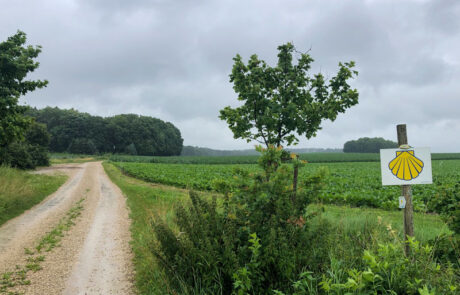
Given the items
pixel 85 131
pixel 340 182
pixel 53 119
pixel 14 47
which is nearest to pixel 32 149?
pixel 14 47

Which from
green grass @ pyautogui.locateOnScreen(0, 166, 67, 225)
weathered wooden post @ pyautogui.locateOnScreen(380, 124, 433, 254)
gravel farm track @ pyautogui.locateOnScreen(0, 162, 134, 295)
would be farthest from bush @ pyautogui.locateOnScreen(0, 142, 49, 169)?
weathered wooden post @ pyautogui.locateOnScreen(380, 124, 433, 254)

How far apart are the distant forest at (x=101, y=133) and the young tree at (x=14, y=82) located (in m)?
79.8

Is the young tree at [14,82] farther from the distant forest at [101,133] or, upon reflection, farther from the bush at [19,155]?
the distant forest at [101,133]

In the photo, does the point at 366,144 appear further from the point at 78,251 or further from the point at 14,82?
the point at 78,251

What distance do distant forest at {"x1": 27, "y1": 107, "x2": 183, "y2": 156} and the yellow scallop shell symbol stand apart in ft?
311

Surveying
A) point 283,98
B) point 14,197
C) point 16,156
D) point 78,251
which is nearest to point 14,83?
point 14,197

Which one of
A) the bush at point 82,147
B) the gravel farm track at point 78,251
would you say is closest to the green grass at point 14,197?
the gravel farm track at point 78,251

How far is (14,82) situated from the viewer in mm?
14305

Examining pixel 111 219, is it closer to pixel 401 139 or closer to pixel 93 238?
pixel 93 238

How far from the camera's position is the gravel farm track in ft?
18.0

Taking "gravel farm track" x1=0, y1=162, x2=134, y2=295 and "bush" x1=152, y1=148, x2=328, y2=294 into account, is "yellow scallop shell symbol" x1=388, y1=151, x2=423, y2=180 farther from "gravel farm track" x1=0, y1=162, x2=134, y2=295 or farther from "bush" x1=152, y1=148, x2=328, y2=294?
"gravel farm track" x1=0, y1=162, x2=134, y2=295

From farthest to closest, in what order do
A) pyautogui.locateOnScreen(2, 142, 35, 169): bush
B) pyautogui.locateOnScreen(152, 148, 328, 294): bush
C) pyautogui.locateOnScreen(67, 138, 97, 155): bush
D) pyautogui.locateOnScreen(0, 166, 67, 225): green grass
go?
pyautogui.locateOnScreen(67, 138, 97, 155): bush < pyautogui.locateOnScreen(2, 142, 35, 169): bush < pyautogui.locateOnScreen(0, 166, 67, 225): green grass < pyautogui.locateOnScreen(152, 148, 328, 294): bush

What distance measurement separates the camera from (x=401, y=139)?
470 cm

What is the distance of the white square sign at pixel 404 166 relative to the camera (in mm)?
4359
